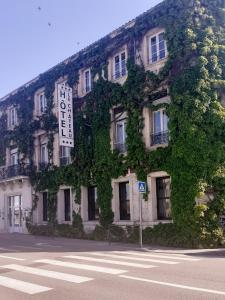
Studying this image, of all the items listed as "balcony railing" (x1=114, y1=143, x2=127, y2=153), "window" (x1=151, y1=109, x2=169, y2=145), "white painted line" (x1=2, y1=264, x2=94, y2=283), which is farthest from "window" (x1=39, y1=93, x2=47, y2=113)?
"white painted line" (x1=2, y1=264, x2=94, y2=283)

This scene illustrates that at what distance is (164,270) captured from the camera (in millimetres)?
11000

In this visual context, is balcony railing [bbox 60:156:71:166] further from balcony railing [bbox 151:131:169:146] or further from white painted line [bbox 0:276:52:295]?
white painted line [bbox 0:276:52:295]

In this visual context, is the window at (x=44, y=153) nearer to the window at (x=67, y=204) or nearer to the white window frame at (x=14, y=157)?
the window at (x=67, y=204)

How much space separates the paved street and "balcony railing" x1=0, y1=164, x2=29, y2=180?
1636 cm

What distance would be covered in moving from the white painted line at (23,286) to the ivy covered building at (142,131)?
9912mm

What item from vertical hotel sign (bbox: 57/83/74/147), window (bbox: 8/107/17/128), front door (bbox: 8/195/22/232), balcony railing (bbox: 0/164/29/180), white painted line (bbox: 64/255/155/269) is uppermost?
window (bbox: 8/107/17/128)

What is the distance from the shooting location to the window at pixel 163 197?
20.7 metres

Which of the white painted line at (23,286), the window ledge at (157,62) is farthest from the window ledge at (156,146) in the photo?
the white painted line at (23,286)

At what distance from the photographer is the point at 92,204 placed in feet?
82.9

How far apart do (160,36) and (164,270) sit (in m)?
14.2

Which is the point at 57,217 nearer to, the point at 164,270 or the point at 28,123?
the point at 28,123

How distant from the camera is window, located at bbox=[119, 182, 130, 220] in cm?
2272

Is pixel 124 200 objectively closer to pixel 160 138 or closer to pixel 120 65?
pixel 160 138

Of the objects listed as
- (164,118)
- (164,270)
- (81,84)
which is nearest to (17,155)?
(81,84)
